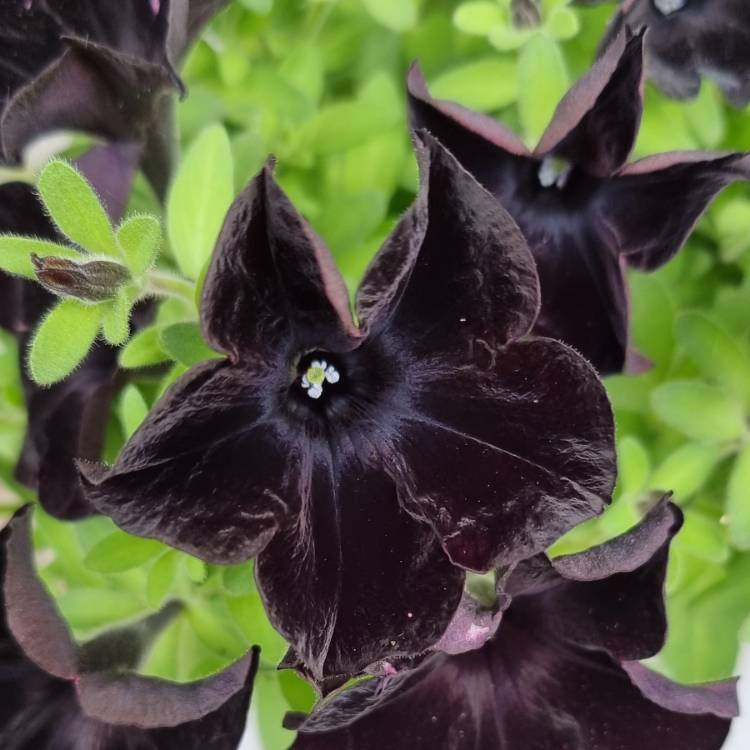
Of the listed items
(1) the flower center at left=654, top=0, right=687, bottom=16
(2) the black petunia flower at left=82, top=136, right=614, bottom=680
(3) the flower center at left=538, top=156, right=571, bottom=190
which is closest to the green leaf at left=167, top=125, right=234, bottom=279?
(2) the black petunia flower at left=82, top=136, right=614, bottom=680

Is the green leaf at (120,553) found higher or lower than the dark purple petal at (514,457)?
lower

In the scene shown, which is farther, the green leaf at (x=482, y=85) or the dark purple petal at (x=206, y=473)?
the green leaf at (x=482, y=85)

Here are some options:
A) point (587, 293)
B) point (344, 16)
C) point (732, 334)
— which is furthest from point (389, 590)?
point (344, 16)

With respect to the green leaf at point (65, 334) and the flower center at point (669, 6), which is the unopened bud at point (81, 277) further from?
the flower center at point (669, 6)

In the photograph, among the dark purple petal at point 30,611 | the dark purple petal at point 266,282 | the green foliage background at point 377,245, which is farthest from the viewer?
the green foliage background at point 377,245

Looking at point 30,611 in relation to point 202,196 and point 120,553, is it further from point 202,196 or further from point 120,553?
point 202,196

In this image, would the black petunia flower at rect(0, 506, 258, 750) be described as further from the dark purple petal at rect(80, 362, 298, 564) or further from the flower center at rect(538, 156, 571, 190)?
the flower center at rect(538, 156, 571, 190)

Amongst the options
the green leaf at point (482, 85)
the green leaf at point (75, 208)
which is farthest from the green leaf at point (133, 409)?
the green leaf at point (482, 85)
